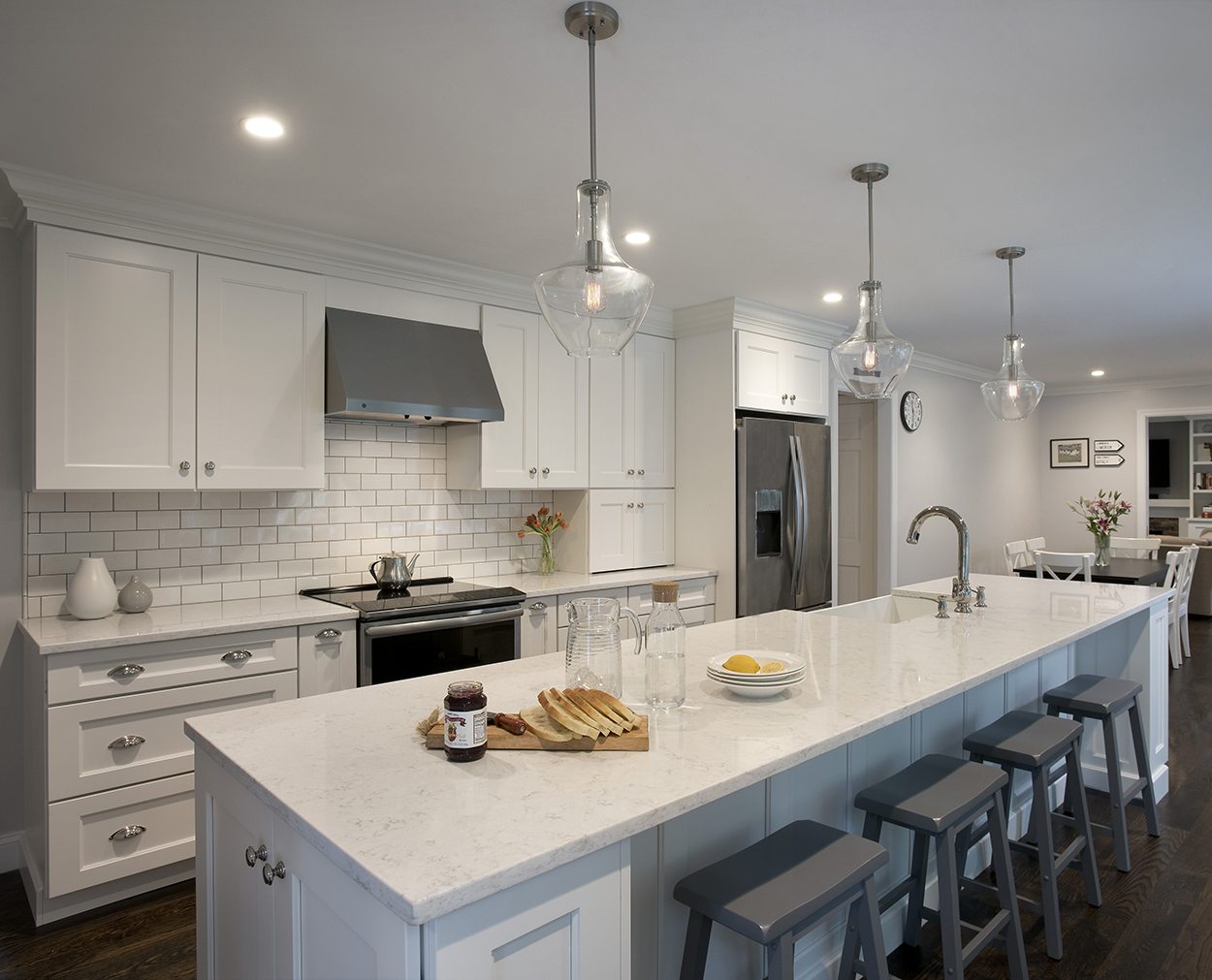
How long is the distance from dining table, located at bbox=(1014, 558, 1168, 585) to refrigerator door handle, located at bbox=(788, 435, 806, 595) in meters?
2.26

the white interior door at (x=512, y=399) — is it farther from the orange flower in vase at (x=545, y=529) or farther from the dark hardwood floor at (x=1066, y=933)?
the dark hardwood floor at (x=1066, y=933)

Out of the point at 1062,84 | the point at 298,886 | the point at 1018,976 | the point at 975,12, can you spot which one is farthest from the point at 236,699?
the point at 1062,84

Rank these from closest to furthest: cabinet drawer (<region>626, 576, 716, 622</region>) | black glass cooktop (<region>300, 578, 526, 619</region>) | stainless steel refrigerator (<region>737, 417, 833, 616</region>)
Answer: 1. black glass cooktop (<region>300, 578, 526, 619</region>)
2. cabinet drawer (<region>626, 576, 716, 622</region>)
3. stainless steel refrigerator (<region>737, 417, 833, 616</region>)

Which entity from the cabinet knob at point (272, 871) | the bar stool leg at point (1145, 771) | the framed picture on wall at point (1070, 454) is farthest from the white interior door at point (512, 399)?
the framed picture on wall at point (1070, 454)

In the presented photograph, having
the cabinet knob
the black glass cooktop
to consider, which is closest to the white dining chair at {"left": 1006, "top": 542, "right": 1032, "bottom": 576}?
the black glass cooktop

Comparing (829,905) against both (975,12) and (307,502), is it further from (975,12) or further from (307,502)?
(307,502)

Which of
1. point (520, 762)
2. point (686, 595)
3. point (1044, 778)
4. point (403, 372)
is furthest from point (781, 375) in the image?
point (520, 762)

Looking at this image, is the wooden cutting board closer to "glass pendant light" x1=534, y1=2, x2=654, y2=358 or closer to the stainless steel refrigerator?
"glass pendant light" x1=534, y1=2, x2=654, y2=358

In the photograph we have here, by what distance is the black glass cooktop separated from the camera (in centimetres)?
315

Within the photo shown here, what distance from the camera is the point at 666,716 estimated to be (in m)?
1.68

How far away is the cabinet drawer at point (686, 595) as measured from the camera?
413 cm

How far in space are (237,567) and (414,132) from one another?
6.68ft

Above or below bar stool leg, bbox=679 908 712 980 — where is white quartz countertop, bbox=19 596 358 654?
above

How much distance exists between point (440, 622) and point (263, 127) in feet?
6.24
